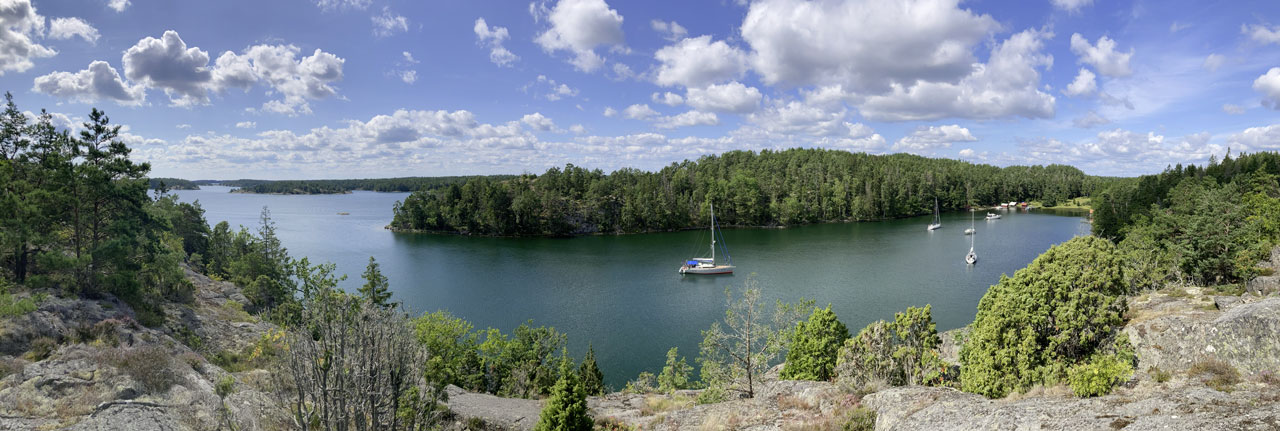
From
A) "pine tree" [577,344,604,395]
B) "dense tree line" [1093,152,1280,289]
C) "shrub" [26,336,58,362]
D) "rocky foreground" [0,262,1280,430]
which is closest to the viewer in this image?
"rocky foreground" [0,262,1280,430]

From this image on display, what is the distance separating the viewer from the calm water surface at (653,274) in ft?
125

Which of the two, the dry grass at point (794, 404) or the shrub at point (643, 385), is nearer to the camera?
the dry grass at point (794, 404)

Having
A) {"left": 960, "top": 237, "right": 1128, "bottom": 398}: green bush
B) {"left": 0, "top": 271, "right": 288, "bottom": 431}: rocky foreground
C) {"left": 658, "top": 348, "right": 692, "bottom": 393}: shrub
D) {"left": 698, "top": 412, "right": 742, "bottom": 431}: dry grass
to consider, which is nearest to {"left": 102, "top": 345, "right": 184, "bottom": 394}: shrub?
{"left": 0, "top": 271, "right": 288, "bottom": 431}: rocky foreground

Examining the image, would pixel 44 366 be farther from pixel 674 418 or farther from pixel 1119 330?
pixel 1119 330

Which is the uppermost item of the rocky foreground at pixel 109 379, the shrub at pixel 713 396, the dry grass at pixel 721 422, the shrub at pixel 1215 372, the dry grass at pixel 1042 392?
the shrub at pixel 1215 372

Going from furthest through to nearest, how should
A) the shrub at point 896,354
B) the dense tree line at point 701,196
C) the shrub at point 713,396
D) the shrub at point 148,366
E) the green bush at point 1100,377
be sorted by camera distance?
the dense tree line at point 701,196 < the shrub at point 713,396 < the shrub at point 896,354 < the shrub at point 148,366 < the green bush at point 1100,377

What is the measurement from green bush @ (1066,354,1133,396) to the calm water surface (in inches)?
804

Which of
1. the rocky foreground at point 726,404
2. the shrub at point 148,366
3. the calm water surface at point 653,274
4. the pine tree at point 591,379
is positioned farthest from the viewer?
the calm water surface at point 653,274

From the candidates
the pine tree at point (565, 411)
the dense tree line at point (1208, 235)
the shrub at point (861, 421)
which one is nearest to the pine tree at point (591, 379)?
the pine tree at point (565, 411)

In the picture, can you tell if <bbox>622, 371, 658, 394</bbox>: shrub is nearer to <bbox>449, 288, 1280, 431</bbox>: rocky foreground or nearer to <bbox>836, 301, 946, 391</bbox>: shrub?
<bbox>449, 288, 1280, 431</bbox>: rocky foreground

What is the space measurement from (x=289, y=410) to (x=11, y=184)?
27406 millimetres

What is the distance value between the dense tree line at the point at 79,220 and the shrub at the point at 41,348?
203 inches

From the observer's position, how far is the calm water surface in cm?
3797

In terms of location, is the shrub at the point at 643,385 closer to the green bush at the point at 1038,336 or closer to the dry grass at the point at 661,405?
the dry grass at the point at 661,405
